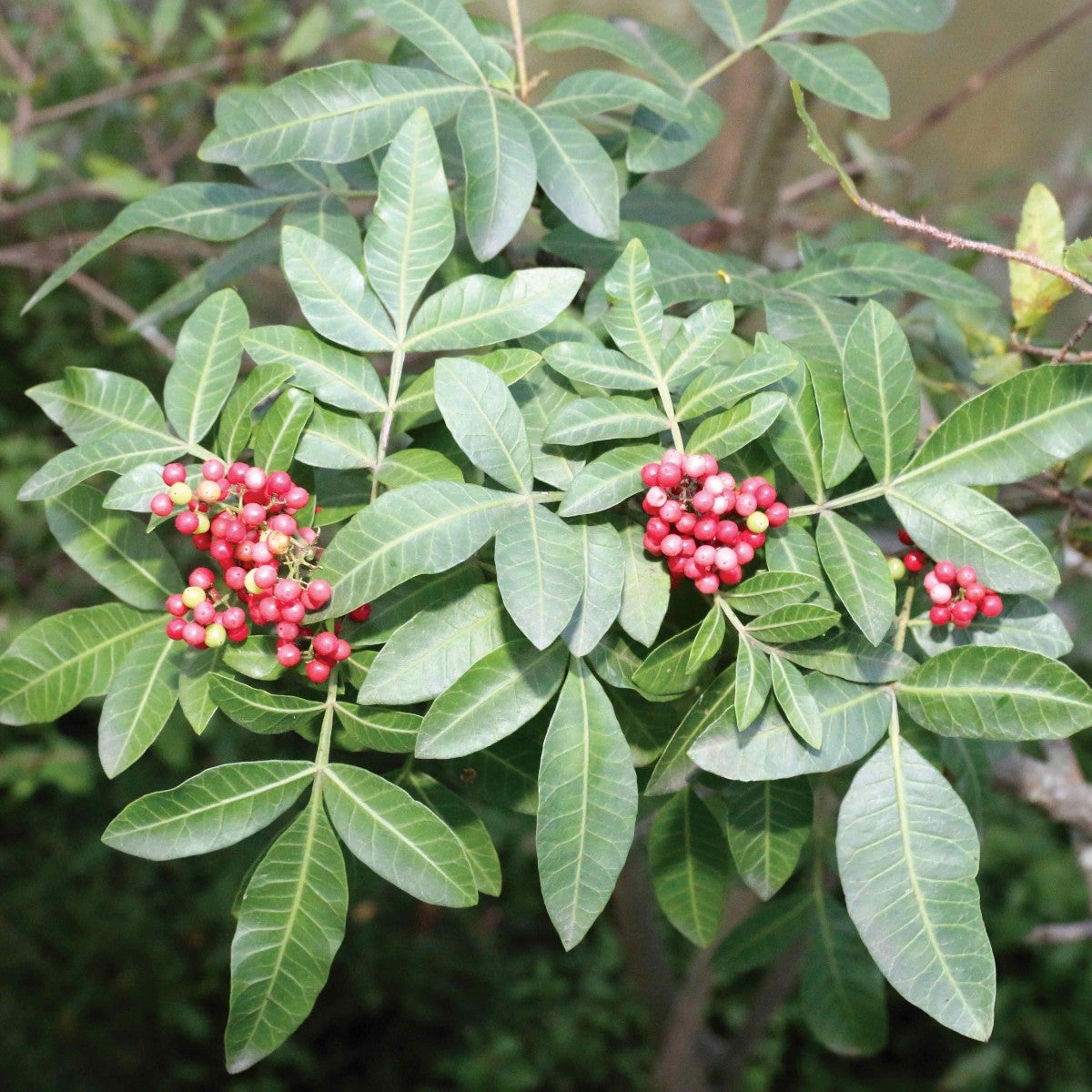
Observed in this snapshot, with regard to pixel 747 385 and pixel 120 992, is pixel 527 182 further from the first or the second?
pixel 120 992

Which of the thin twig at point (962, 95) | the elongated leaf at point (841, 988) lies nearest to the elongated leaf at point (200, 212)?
the elongated leaf at point (841, 988)

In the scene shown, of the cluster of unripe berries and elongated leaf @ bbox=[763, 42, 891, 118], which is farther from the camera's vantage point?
elongated leaf @ bbox=[763, 42, 891, 118]

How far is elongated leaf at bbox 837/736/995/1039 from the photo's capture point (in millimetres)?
577

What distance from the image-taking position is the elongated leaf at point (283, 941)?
601 millimetres

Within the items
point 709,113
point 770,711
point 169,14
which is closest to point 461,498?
point 770,711

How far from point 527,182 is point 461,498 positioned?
24cm

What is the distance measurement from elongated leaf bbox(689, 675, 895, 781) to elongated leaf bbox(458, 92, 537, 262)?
34cm

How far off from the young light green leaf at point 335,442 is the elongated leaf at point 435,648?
4.1 inches

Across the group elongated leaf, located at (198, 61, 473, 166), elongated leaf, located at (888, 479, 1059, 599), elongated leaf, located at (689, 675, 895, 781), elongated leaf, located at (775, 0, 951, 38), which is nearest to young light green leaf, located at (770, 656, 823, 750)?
elongated leaf, located at (689, 675, 895, 781)

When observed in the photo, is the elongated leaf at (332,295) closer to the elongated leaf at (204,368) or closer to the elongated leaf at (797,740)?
the elongated leaf at (204,368)

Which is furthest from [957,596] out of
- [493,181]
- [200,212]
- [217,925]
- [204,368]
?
[217,925]

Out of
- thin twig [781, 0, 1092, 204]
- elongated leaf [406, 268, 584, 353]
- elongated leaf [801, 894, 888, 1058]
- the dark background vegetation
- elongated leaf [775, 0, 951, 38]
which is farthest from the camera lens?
the dark background vegetation

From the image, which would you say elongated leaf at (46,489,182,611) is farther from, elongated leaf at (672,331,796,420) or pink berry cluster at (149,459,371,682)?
elongated leaf at (672,331,796,420)

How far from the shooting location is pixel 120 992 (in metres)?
2.42
